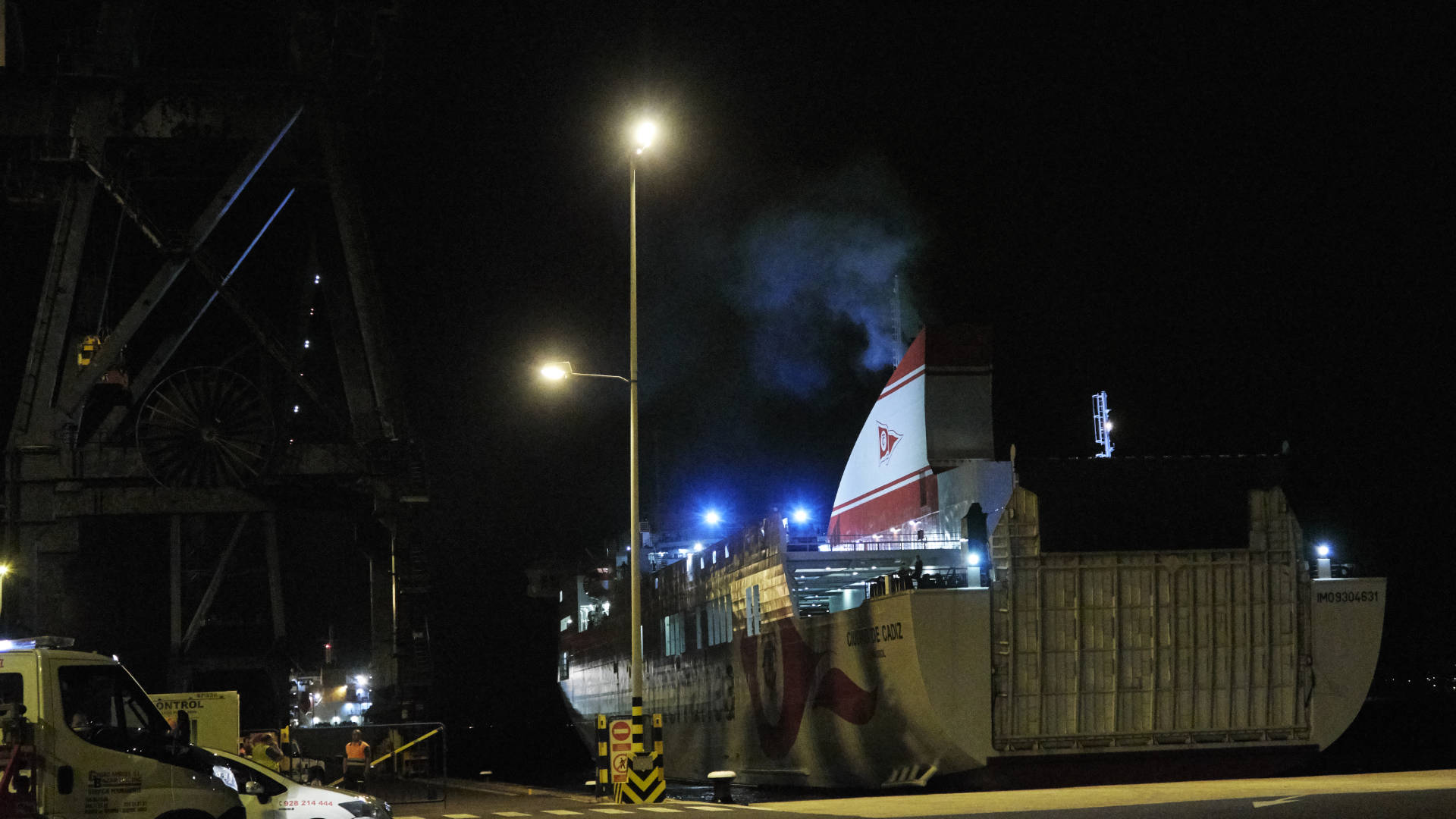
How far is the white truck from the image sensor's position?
34.3 feet

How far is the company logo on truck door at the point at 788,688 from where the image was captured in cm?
2962

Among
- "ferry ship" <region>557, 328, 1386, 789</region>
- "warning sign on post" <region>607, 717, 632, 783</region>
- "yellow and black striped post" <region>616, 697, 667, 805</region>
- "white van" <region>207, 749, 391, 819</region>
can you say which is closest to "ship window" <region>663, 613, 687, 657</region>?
"ferry ship" <region>557, 328, 1386, 789</region>

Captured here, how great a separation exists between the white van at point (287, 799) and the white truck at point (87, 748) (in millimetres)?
1688

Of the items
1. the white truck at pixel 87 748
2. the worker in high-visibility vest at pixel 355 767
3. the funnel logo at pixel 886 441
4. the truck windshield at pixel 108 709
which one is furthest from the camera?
the funnel logo at pixel 886 441

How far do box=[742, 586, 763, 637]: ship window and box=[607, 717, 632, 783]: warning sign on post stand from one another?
536 inches

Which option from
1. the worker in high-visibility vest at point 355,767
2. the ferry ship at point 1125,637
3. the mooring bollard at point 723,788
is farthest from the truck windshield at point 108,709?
the ferry ship at point 1125,637

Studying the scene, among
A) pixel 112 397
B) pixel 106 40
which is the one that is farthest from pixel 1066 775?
Result: pixel 106 40

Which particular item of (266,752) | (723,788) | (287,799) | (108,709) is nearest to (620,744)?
(723,788)

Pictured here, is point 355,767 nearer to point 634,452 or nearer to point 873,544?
point 634,452

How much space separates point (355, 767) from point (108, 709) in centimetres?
1249

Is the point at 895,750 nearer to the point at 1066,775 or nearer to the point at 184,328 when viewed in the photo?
the point at 1066,775

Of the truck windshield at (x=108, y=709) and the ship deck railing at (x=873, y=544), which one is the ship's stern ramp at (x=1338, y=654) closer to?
the ship deck railing at (x=873, y=544)

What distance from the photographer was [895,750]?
91.4 feet

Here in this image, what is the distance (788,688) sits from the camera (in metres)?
33.3
